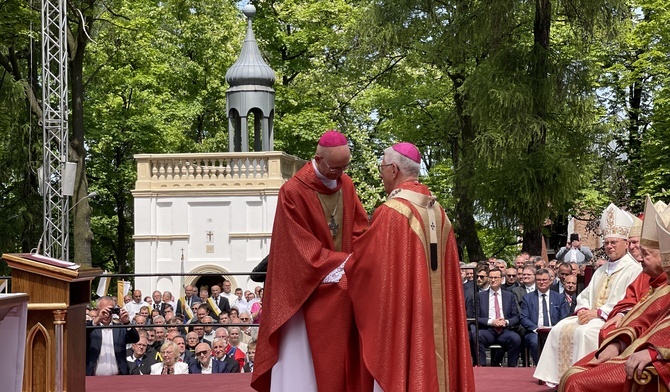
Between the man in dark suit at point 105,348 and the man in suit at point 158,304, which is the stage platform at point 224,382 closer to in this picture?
the man in dark suit at point 105,348

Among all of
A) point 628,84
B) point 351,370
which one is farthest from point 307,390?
point 628,84

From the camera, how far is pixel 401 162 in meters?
7.22

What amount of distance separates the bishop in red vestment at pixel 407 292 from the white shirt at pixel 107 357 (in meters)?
6.64

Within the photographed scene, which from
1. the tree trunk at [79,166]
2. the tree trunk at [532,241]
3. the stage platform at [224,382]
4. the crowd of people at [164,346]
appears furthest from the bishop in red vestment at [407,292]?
the tree trunk at [79,166]

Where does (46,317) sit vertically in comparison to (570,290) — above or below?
below

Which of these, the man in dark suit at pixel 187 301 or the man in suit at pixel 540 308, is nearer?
the man in suit at pixel 540 308

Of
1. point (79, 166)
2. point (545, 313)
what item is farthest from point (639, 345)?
point (79, 166)

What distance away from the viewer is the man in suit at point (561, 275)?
13.9 meters

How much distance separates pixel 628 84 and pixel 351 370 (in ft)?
84.1

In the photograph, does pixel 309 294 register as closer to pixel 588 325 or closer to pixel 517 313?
pixel 588 325

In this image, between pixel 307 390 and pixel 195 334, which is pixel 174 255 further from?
pixel 307 390

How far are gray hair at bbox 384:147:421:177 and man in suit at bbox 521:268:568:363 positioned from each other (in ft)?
20.7

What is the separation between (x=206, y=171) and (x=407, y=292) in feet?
80.2

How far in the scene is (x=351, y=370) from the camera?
744cm
